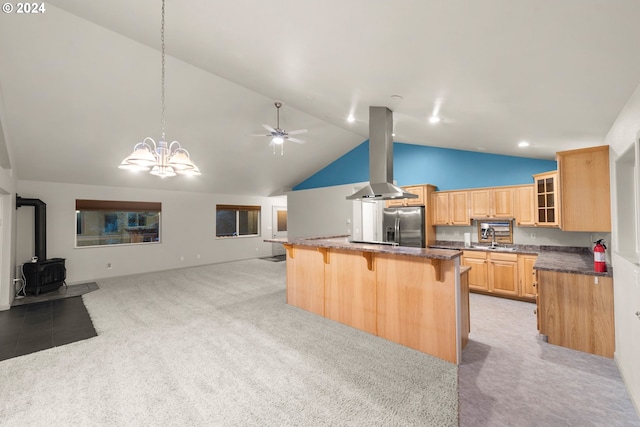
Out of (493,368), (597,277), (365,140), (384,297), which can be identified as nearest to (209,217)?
(365,140)

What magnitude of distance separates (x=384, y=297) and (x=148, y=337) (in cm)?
285

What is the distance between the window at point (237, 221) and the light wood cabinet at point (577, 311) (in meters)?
8.21

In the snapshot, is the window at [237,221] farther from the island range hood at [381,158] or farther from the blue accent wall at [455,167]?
the island range hood at [381,158]

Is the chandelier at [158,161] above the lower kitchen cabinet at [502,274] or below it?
above

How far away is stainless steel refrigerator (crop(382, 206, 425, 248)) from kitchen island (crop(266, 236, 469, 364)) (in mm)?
2311

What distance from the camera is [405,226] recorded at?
5785 mm

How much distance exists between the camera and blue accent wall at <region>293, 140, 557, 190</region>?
491cm

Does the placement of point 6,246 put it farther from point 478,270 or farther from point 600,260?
point 600,260

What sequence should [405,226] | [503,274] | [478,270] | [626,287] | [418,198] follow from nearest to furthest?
1. [626,287]
2. [503,274]
3. [478,270]
4. [418,198]
5. [405,226]

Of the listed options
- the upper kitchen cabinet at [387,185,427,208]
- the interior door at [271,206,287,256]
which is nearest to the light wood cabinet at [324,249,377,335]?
the upper kitchen cabinet at [387,185,427,208]

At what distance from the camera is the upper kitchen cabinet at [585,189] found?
9.04 ft

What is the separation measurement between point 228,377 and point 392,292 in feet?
6.15

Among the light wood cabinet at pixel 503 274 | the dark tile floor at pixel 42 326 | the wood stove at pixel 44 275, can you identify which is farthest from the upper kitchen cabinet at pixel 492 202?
the wood stove at pixel 44 275

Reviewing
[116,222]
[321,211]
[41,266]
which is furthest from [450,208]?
[41,266]
